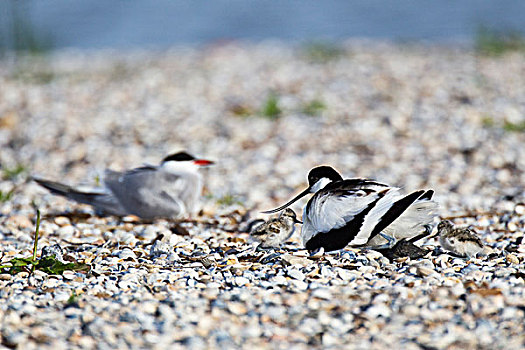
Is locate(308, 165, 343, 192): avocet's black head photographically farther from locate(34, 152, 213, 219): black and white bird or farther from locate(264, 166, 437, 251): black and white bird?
locate(34, 152, 213, 219): black and white bird

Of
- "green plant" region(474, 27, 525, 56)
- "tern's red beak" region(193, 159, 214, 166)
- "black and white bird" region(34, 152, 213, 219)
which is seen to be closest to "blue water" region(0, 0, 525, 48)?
"green plant" region(474, 27, 525, 56)

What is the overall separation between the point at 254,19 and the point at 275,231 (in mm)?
16357

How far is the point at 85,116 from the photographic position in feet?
22.2

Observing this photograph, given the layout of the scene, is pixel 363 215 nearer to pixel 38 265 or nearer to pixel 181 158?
pixel 38 265

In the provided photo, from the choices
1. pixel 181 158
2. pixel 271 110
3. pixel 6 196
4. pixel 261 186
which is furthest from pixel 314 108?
pixel 6 196

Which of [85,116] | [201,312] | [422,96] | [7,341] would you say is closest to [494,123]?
[422,96]

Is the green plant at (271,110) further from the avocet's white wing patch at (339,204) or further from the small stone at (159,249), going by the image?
the avocet's white wing patch at (339,204)

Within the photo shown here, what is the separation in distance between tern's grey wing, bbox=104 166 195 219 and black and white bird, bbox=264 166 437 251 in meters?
1.23

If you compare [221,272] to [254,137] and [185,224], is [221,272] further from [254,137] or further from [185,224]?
[254,137]

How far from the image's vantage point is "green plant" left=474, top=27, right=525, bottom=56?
8.73 meters

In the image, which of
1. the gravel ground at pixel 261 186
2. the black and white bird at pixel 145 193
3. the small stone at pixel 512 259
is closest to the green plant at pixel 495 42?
the gravel ground at pixel 261 186

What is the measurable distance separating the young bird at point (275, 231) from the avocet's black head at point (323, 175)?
0.22 meters

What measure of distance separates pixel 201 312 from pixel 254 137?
3.56m

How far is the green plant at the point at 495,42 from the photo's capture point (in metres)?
8.73
